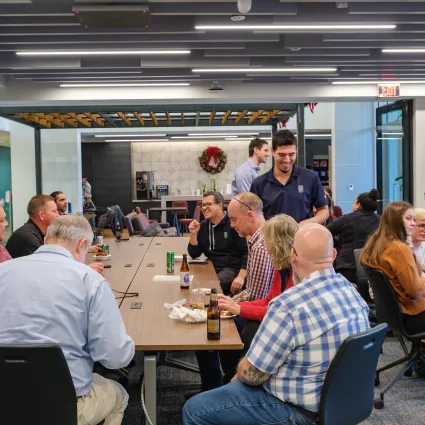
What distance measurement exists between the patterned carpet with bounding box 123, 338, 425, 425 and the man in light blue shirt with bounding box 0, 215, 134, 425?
1415 mm

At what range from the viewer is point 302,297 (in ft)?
7.22

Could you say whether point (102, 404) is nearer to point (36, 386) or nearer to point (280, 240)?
point (36, 386)

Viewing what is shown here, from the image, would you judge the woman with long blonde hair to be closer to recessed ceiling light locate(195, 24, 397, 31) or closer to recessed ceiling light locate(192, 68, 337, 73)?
recessed ceiling light locate(195, 24, 397, 31)

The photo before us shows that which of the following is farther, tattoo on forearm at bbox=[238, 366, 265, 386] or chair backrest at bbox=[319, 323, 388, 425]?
tattoo on forearm at bbox=[238, 366, 265, 386]

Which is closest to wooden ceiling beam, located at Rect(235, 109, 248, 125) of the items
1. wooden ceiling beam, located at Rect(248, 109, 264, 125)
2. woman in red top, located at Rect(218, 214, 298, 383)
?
wooden ceiling beam, located at Rect(248, 109, 264, 125)

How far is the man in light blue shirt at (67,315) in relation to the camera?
89.1 inches

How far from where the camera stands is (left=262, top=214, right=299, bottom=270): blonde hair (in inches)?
118

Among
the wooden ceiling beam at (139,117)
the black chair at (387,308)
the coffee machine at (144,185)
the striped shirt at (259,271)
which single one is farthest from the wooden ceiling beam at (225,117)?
the striped shirt at (259,271)

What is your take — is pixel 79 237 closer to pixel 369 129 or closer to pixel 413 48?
pixel 413 48

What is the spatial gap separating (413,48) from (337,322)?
6.09 meters

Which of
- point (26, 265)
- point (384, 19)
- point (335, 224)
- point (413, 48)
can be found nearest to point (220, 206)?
point (335, 224)

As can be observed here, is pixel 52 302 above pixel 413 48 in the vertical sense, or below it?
below

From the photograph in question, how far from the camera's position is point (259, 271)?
3.66m

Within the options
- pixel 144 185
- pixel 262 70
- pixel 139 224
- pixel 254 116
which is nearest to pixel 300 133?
pixel 254 116
